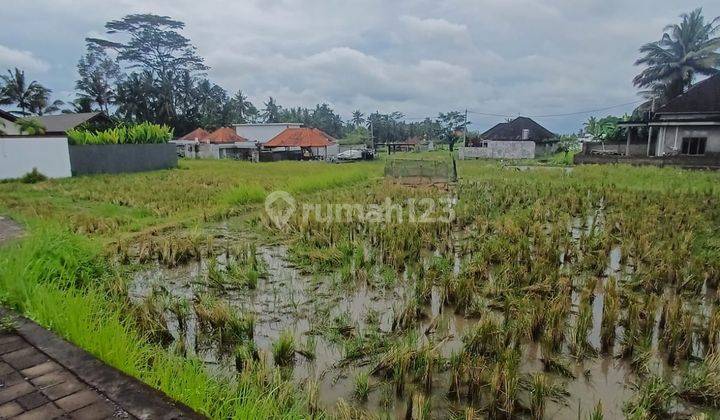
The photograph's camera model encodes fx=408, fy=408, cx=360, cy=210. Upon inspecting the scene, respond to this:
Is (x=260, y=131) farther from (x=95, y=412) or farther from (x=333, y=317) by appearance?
(x=95, y=412)

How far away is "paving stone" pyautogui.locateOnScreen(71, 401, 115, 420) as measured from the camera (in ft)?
6.45

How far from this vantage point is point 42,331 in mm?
2783

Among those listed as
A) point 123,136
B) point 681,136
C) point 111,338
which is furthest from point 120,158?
point 681,136

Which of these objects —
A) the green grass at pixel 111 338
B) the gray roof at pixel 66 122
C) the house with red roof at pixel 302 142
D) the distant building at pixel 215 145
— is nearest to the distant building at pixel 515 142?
the house with red roof at pixel 302 142

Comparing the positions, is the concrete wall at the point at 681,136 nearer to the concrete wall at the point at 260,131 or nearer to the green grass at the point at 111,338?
the green grass at the point at 111,338

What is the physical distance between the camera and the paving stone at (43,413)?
6.44 feet

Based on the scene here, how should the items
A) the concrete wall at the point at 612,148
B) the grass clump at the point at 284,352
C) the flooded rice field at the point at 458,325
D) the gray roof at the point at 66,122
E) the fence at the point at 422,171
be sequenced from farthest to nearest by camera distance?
the concrete wall at the point at 612,148 → the gray roof at the point at 66,122 → the fence at the point at 422,171 → the grass clump at the point at 284,352 → the flooded rice field at the point at 458,325

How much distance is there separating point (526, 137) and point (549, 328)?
33.0 m

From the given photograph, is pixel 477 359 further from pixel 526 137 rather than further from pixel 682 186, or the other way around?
pixel 526 137

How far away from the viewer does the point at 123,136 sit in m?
18.7

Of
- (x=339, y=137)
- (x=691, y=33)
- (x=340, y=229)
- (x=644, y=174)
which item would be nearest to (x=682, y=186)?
(x=644, y=174)

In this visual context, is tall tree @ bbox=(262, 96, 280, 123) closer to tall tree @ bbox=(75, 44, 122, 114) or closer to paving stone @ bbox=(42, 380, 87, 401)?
tall tree @ bbox=(75, 44, 122, 114)

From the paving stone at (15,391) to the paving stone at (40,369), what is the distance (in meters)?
0.07

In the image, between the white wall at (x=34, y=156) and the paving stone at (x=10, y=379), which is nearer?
the paving stone at (x=10, y=379)
